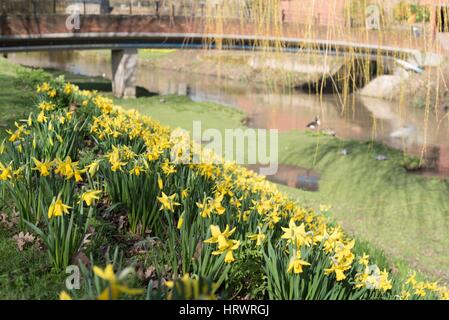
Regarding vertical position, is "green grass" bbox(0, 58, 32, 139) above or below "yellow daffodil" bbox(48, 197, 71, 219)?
above

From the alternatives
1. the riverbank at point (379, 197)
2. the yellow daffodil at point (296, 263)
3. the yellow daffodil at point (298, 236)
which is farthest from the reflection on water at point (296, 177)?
the yellow daffodil at point (296, 263)

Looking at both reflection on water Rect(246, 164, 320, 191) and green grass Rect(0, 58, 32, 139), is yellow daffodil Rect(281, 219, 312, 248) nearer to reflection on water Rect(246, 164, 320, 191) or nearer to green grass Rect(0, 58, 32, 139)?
green grass Rect(0, 58, 32, 139)

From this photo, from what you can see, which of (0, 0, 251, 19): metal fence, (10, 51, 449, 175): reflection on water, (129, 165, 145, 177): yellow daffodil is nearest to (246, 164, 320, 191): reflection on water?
(10, 51, 449, 175): reflection on water

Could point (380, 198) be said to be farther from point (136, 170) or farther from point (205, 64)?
point (205, 64)

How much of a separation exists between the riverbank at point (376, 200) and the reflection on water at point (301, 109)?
0.97 m

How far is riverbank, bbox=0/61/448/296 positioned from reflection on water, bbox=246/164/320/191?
0.22 meters

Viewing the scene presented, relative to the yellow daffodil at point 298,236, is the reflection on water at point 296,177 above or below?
below

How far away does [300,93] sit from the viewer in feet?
86.1

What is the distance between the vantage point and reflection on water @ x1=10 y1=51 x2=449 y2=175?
49.9 feet

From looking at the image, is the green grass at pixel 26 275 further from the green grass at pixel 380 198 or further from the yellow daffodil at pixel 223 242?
the green grass at pixel 380 198

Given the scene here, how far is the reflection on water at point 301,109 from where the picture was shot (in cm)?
1522

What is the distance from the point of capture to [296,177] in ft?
34.9
